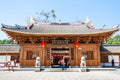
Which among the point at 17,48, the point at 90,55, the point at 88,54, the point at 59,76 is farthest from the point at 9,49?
the point at 59,76

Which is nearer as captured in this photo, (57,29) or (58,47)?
(58,47)

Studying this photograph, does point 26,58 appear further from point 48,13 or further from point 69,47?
point 48,13

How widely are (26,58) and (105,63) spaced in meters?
11.5

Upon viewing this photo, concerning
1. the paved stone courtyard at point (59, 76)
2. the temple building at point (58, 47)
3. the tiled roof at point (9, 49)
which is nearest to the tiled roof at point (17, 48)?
the tiled roof at point (9, 49)

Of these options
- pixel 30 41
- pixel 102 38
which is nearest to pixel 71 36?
pixel 102 38

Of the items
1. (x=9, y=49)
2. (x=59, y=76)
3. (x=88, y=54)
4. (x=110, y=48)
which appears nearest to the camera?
(x=59, y=76)

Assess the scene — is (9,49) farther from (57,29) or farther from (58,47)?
(58,47)

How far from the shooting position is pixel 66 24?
24.0 metres

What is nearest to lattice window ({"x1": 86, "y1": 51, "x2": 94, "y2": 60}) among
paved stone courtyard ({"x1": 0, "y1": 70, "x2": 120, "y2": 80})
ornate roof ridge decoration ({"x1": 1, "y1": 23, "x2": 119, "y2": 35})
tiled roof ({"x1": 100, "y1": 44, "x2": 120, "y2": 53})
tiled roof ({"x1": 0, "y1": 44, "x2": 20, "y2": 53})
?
ornate roof ridge decoration ({"x1": 1, "y1": 23, "x2": 119, "y2": 35})

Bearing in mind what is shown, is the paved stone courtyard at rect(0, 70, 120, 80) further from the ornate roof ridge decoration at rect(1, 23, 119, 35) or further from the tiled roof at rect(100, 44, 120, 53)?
the tiled roof at rect(100, 44, 120, 53)

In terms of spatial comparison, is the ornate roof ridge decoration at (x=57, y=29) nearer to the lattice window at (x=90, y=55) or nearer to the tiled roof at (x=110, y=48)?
the lattice window at (x=90, y=55)

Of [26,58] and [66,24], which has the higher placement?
[66,24]

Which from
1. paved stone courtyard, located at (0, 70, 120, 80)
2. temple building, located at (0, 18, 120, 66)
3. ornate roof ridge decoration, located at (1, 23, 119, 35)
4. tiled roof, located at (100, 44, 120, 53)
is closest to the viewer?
paved stone courtyard, located at (0, 70, 120, 80)

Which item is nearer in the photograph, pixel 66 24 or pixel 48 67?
pixel 48 67
